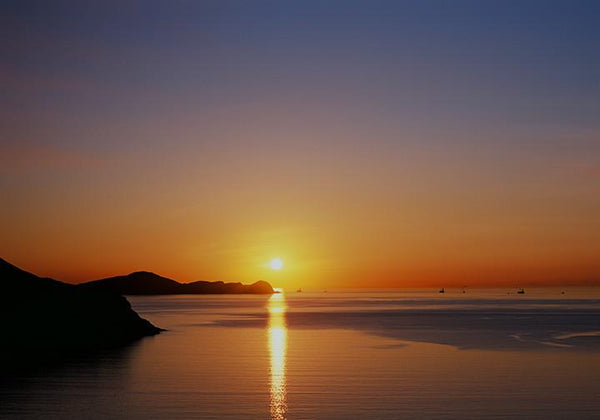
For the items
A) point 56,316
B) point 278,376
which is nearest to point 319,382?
point 278,376

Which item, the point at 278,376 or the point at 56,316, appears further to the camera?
the point at 56,316

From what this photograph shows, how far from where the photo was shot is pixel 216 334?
302 feet

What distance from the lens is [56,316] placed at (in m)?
70.4

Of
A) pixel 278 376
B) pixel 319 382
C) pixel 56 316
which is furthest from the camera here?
pixel 56 316

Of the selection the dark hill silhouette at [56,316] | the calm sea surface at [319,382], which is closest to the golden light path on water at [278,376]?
the calm sea surface at [319,382]

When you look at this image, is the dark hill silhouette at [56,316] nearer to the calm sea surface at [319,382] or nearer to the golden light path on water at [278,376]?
the calm sea surface at [319,382]

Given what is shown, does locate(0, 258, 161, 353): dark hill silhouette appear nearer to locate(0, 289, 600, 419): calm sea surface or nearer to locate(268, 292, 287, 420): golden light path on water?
locate(0, 289, 600, 419): calm sea surface

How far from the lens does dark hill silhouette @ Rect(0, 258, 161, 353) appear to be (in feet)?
216

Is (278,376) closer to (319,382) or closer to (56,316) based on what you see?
(319,382)

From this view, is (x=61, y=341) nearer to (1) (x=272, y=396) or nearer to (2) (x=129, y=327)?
(2) (x=129, y=327)

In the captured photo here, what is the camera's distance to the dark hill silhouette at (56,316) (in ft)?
216

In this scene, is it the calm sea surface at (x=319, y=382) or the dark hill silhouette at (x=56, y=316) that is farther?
the dark hill silhouette at (x=56, y=316)

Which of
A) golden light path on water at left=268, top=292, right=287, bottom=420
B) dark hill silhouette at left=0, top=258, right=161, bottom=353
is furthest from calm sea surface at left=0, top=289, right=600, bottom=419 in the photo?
dark hill silhouette at left=0, top=258, right=161, bottom=353

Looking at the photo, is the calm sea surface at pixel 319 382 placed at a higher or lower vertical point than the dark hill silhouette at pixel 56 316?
lower
